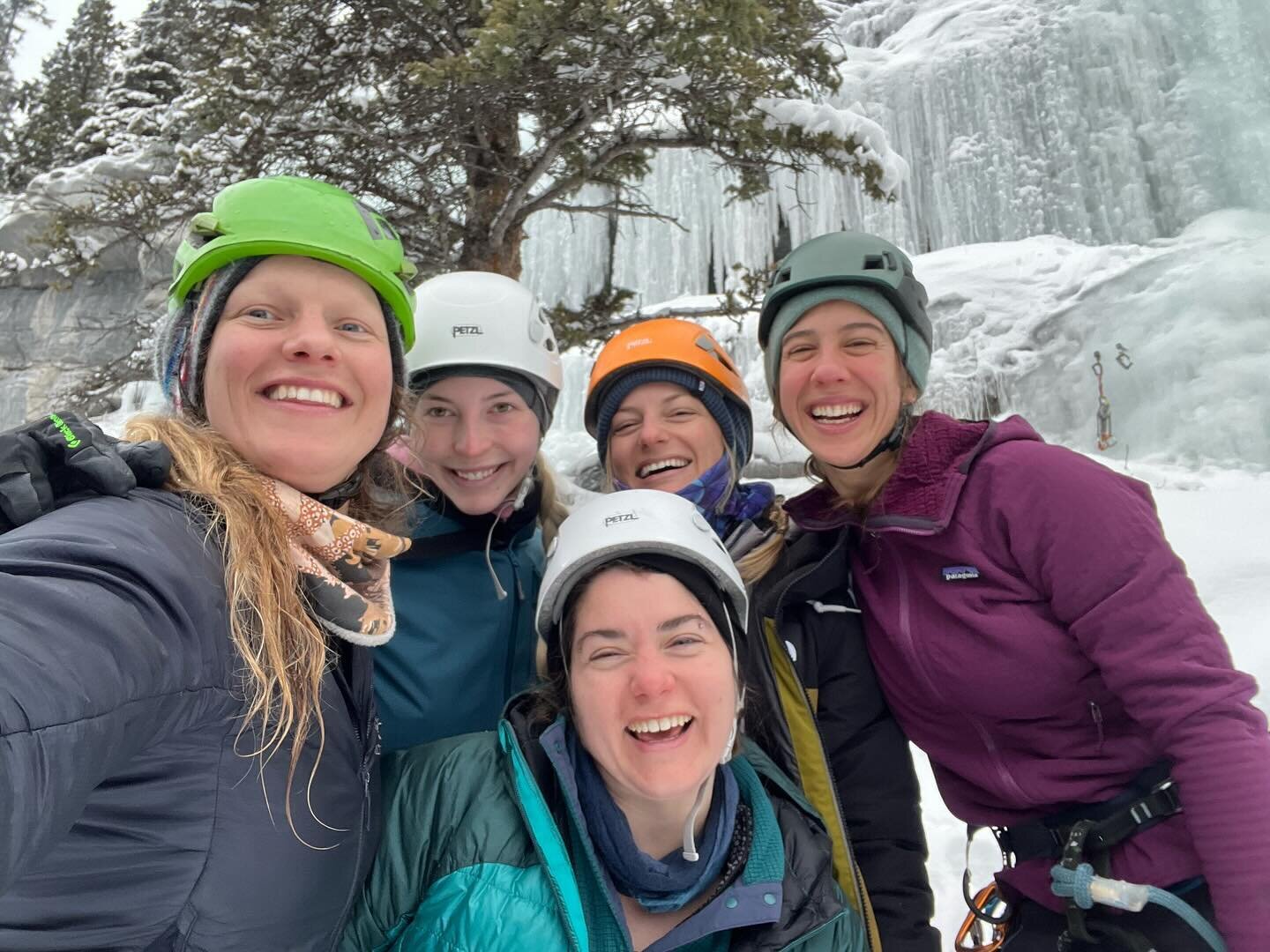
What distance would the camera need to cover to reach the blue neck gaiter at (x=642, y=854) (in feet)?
5.60

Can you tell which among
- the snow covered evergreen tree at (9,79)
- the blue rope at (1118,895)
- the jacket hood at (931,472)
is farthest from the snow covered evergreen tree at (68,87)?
the blue rope at (1118,895)

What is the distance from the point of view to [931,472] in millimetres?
2148

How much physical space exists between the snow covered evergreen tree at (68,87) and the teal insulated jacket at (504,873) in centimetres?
2804

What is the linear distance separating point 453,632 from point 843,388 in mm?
1400

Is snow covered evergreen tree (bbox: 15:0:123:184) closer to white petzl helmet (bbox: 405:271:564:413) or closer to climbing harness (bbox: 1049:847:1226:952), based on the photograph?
white petzl helmet (bbox: 405:271:564:413)

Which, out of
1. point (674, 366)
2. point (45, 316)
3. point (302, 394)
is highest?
point (45, 316)

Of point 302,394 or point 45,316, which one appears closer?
point 302,394

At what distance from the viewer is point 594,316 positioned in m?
7.65

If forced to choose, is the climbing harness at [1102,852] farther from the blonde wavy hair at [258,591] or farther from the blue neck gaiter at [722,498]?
the blonde wavy hair at [258,591]

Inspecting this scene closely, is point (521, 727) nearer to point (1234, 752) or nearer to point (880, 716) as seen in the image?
point (880, 716)

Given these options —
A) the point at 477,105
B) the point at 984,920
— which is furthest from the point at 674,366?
the point at 477,105

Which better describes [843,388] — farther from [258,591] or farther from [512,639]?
[258,591]

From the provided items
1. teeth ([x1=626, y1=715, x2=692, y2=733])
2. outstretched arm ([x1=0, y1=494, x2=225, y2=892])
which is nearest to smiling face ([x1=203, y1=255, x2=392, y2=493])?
outstretched arm ([x1=0, y1=494, x2=225, y2=892])

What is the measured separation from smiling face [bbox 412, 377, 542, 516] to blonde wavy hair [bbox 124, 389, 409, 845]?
3.20 feet
